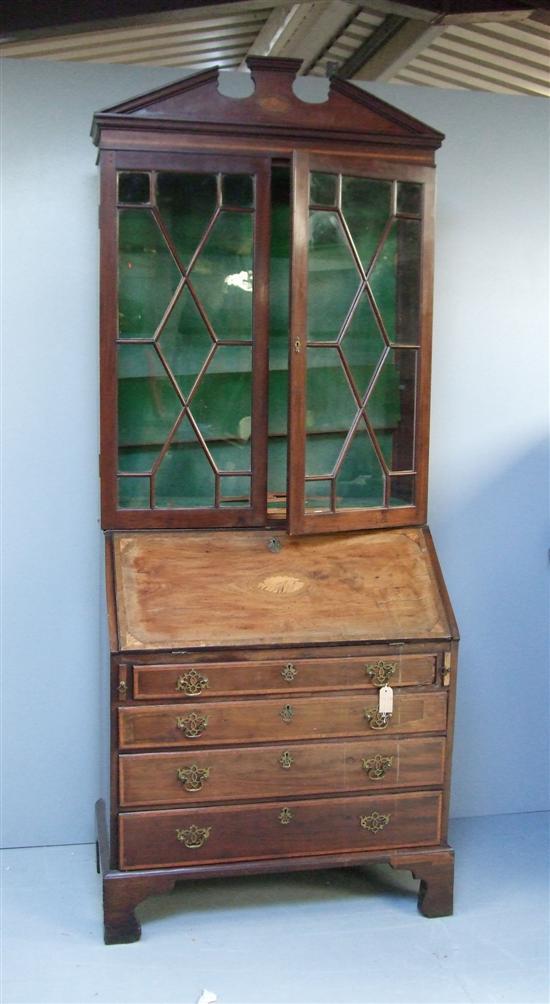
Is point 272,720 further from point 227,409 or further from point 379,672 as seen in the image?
point 227,409

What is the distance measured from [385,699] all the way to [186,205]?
145cm

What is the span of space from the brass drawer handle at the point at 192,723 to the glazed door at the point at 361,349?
0.55 metres

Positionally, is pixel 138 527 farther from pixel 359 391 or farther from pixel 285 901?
pixel 285 901

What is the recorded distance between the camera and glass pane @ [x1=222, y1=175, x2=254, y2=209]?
8.94 ft

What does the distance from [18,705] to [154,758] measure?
0.70m

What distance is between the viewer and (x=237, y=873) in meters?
2.70

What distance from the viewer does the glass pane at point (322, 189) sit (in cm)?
268

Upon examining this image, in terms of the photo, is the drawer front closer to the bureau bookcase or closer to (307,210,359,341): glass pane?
the bureau bookcase

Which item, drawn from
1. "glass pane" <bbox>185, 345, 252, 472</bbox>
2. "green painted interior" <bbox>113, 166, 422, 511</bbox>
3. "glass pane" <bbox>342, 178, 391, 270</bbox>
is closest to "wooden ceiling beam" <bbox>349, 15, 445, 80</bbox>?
"glass pane" <bbox>342, 178, 391, 270</bbox>

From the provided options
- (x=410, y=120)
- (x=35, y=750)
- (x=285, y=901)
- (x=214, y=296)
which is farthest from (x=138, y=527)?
(x=410, y=120)

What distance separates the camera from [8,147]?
2975mm

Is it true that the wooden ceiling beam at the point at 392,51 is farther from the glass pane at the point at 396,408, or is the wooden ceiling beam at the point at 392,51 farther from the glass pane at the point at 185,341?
the glass pane at the point at 185,341

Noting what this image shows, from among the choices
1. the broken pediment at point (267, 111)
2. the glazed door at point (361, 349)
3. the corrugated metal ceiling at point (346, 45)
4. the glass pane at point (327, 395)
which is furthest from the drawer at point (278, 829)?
the corrugated metal ceiling at point (346, 45)

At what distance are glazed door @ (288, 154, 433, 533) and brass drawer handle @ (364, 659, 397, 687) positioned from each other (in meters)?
0.39
